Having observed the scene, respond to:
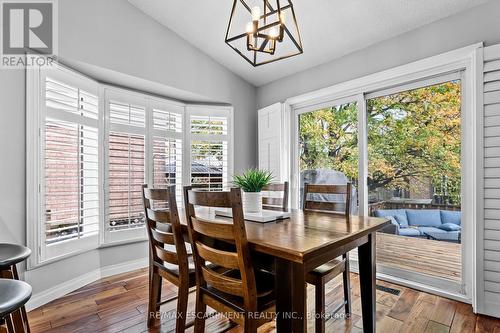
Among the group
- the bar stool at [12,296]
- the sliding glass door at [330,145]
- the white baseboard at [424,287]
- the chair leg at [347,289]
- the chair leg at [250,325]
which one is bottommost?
the white baseboard at [424,287]

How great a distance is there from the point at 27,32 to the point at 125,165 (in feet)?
4.98

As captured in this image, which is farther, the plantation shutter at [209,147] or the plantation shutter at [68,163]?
the plantation shutter at [209,147]

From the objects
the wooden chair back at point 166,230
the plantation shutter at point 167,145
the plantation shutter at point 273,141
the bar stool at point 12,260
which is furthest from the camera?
the plantation shutter at point 273,141

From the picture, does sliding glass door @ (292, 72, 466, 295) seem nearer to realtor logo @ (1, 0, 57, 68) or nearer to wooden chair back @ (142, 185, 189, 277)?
wooden chair back @ (142, 185, 189, 277)

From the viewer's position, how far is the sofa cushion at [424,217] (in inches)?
104

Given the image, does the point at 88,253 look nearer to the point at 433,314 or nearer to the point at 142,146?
the point at 142,146

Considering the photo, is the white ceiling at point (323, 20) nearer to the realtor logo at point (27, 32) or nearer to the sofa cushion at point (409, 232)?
the realtor logo at point (27, 32)

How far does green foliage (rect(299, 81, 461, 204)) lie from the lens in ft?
8.34

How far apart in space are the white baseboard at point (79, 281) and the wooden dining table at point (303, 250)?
5.42 ft

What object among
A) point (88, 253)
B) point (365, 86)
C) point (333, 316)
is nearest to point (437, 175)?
point (365, 86)

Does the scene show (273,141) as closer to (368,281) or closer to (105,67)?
(105,67)

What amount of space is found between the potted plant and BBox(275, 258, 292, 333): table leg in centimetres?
77

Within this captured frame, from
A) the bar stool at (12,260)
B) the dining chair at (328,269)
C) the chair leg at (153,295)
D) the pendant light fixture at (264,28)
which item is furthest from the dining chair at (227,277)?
the pendant light fixture at (264,28)

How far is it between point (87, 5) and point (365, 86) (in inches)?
116
